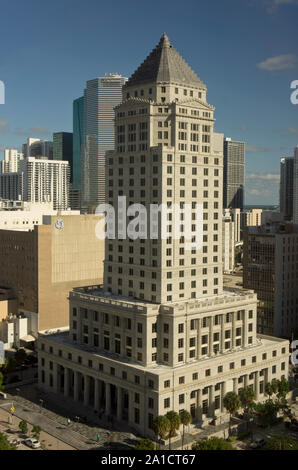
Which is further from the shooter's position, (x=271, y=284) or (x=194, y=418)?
(x=271, y=284)

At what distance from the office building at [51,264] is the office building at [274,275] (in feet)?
142

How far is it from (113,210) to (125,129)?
1579 centimetres

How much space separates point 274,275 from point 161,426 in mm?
74843

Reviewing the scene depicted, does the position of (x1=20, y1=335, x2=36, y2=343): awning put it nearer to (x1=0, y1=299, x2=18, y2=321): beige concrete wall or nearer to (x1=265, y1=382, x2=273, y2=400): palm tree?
(x1=0, y1=299, x2=18, y2=321): beige concrete wall

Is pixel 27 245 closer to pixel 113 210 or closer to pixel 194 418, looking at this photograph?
pixel 113 210

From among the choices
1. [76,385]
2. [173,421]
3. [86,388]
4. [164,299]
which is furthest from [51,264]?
[173,421]

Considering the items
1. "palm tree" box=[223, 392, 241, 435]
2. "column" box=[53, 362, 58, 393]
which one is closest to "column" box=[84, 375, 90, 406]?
"column" box=[53, 362, 58, 393]

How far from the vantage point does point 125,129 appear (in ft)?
340

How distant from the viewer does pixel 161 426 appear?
80.3 metres

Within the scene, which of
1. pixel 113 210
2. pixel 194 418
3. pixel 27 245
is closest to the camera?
pixel 194 418

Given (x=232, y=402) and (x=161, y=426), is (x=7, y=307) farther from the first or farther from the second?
(x=161, y=426)

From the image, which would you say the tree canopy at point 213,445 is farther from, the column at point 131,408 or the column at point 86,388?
the column at point 86,388

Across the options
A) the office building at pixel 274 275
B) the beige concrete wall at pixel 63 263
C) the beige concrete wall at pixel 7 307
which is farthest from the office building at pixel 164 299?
the beige concrete wall at pixel 7 307
